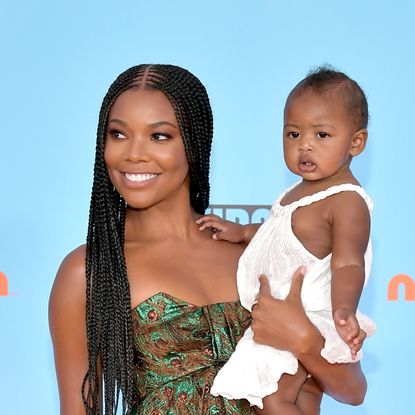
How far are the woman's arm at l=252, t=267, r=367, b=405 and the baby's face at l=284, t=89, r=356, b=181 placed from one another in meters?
0.22

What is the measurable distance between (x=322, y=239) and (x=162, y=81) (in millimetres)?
446

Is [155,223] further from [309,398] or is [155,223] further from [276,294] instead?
[309,398]

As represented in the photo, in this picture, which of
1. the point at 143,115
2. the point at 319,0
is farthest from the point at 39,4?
the point at 143,115

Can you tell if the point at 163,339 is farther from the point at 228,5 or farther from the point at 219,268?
the point at 228,5

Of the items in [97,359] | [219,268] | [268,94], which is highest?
[268,94]

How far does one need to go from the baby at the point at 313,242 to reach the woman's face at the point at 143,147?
231mm

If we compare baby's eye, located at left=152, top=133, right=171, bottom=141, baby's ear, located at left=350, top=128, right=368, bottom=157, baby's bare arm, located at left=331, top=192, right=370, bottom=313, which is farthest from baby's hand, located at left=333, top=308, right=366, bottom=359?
baby's eye, located at left=152, top=133, right=171, bottom=141

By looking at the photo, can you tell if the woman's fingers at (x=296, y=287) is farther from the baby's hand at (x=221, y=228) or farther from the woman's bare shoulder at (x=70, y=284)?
the woman's bare shoulder at (x=70, y=284)

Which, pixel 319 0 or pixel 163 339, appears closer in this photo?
pixel 163 339

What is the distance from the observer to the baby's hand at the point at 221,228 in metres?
2.45

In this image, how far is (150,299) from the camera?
7.40 ft

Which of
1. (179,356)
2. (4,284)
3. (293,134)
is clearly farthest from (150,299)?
(4,284)

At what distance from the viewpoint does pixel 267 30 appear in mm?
3127

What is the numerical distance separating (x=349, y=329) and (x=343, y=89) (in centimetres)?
50
